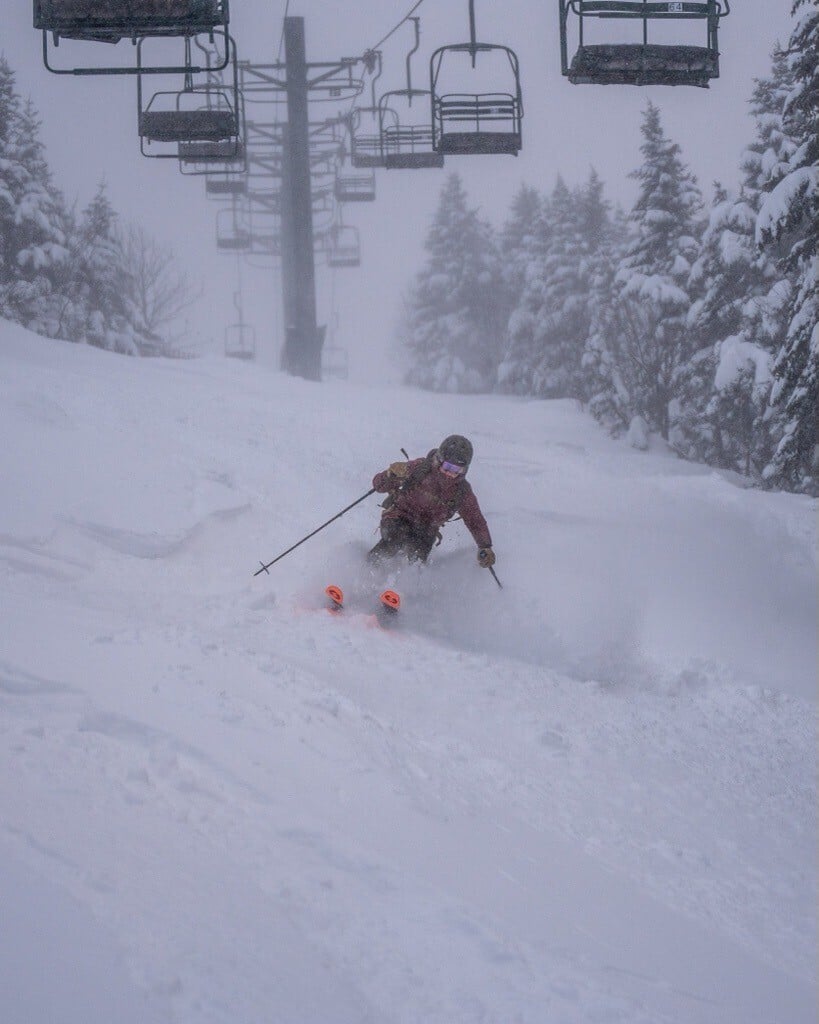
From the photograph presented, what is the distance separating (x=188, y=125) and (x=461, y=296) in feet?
119

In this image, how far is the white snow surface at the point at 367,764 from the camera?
3.35m

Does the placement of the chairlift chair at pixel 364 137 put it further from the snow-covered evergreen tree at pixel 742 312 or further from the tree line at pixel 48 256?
the tree line at pixel 48 256

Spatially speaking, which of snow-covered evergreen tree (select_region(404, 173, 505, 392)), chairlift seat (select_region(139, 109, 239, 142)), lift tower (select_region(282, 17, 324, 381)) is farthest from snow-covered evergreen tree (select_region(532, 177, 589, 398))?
chairlift seat (select_region(139, 109, 239, 142))

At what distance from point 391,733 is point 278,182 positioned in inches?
1341

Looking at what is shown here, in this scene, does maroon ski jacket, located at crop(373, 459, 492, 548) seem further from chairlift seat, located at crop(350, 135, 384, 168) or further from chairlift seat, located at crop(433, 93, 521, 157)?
chairlift seat, located at crop(350, 135, 384, 168)

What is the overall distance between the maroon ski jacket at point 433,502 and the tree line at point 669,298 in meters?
7.40

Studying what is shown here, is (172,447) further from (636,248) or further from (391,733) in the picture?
(636,248)

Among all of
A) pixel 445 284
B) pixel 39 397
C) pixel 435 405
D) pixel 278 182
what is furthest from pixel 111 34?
pixel 445 284

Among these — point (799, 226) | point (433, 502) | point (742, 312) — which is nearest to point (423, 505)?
point (433, 502)

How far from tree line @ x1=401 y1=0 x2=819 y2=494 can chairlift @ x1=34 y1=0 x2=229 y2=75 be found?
9.77 m

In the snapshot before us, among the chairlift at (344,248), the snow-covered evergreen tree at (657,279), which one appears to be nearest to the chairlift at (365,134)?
the snow-covered evergreen tree at (657,279)

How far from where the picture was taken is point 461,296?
45062mm

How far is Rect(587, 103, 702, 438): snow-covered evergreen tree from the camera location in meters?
27.5

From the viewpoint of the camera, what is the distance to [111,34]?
8422 millimetres
